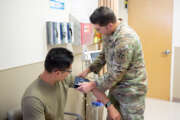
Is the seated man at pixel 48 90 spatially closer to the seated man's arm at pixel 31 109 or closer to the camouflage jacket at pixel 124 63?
the seated man's arm at pixel 31 109

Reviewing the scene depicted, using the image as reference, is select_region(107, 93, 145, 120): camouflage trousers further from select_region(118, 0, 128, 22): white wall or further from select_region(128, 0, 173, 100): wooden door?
select_region(118, 0, 128, 22): white wall

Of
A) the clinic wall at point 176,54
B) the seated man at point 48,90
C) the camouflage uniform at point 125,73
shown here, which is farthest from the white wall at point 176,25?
the seated man at point 48,90

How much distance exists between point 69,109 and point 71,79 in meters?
0.82

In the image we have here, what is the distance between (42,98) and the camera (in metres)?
1.26

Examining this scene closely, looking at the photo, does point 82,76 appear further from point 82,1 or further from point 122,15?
point 122,15

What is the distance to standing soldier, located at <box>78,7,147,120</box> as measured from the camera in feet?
4.52

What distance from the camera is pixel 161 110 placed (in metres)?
3.37

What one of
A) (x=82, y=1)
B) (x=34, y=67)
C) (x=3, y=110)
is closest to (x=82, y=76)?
(x=34, y=67)

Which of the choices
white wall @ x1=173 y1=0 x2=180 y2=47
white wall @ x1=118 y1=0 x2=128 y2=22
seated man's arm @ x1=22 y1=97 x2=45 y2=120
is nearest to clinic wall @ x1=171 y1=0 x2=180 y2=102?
white wall @ x1=173 y1=0 x2=180 y2=47

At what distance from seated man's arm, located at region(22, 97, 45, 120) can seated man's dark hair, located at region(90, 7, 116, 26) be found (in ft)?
2.30

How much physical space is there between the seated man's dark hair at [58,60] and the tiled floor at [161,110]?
7.43 ft

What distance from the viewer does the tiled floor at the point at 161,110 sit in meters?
3.09

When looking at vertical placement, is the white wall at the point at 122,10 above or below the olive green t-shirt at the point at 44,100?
above

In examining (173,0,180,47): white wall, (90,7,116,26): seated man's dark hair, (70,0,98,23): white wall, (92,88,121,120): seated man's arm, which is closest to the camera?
(90,7,116,26): seated man's dark hair
